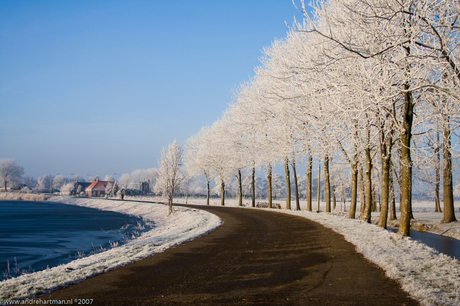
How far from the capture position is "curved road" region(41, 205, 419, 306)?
15.6 ft

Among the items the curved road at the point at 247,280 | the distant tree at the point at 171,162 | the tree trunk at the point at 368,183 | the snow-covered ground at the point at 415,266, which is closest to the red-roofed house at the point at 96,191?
the distant tree at the point at 171,162

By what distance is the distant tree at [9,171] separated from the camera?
114688 mm

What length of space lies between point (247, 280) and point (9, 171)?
142 m

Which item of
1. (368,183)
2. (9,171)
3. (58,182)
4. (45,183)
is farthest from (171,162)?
(45,183)

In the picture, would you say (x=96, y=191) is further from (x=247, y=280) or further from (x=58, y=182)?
(x=247, y=280)

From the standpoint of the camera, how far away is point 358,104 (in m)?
10.8

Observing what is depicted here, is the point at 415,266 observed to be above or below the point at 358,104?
below

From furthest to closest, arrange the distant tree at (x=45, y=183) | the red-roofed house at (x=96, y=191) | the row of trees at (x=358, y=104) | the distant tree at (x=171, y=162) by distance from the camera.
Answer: the distant tree at (x=45, y=183)
the red-roofed house at (x=96, y=191)
the distant tree at (x=171, y=162)
the row of trees at (x=358, y=104)

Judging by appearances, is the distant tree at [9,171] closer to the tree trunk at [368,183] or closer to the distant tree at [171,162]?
the distant tree at [171,162]

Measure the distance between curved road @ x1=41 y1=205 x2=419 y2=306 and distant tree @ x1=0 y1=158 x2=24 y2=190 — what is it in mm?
136775

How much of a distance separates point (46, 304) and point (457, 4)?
9.99 metres

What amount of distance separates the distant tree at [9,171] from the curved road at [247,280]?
13678 cm

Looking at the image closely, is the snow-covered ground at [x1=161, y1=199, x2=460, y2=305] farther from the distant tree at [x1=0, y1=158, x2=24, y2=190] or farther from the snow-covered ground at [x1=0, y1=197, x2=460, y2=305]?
the distant tree at [x1=0, y1=158, x2=24, y2=190]

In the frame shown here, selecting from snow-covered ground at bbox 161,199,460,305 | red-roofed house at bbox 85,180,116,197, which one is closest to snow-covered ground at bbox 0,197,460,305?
snow-covered ground at bbox 161,199,460,305
